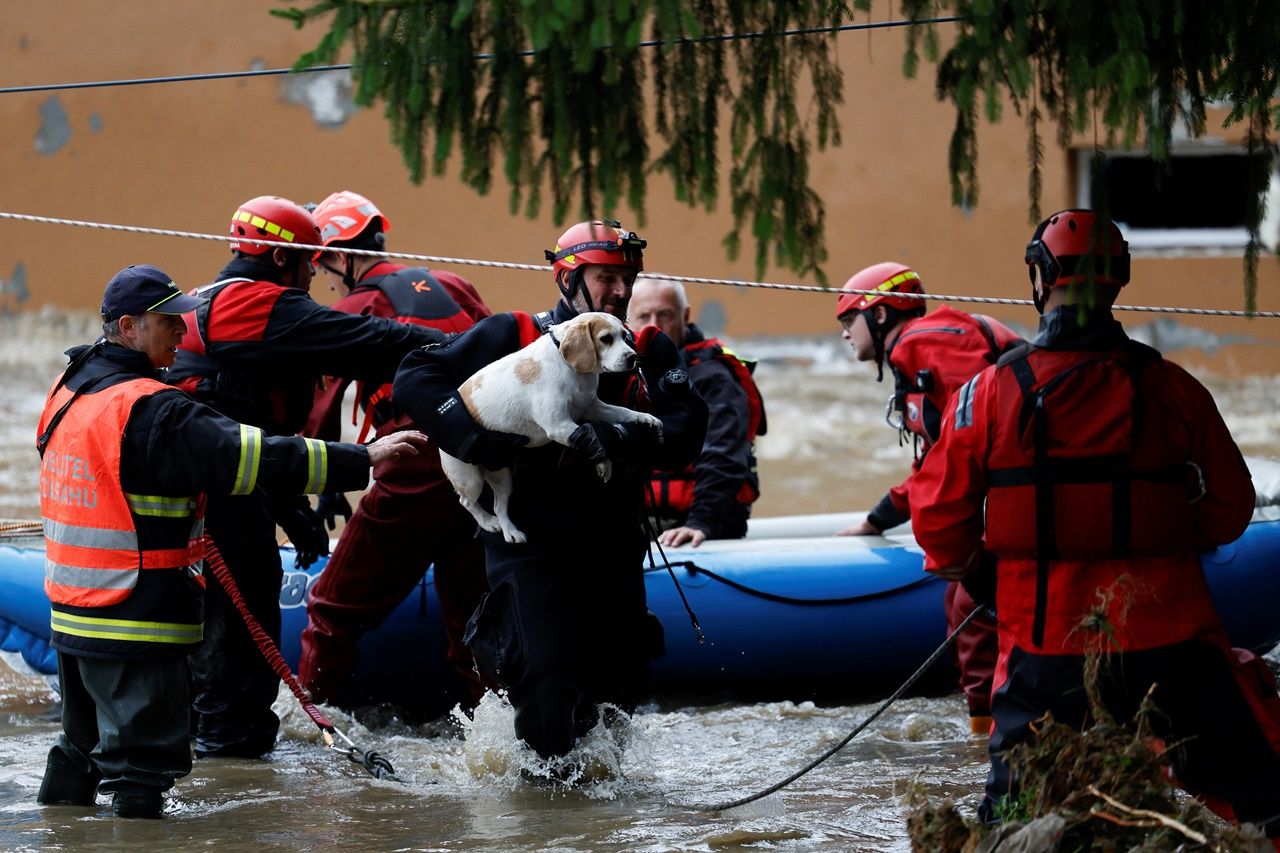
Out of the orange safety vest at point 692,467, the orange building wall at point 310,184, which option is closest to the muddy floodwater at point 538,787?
the orange safety vest at point 692,467

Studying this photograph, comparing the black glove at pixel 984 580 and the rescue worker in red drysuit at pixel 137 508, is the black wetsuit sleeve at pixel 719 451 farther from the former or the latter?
the black glove at pixel 984 580

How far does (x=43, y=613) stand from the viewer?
6.77 metres

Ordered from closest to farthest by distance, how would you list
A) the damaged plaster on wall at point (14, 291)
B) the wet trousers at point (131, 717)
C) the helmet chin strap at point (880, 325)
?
the wet trousers at point (131, 717) → the helmet chin strap at point (880, 325) → the damaged plaster on wall at point (14, 291)

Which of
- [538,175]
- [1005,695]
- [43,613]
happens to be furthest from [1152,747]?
[43,613]

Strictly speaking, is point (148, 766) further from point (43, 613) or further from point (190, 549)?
point (43, 613)

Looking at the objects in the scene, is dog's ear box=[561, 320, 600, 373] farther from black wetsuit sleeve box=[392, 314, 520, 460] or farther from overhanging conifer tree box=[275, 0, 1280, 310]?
overhanging conifer tree box=[275, 0, 1280, 310]

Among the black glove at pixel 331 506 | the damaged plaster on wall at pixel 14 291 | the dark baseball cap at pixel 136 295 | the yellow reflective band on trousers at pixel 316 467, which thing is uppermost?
the damaged plaster on wall at pixel 14 291

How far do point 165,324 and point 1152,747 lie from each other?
302 cm

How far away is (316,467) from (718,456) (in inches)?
104

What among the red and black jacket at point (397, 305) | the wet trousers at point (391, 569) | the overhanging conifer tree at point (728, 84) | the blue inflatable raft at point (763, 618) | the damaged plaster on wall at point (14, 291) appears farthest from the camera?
the damaged plaster on wall at point (14, 291)

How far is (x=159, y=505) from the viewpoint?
15.1 feet

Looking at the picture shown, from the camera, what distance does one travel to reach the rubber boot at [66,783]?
481 cm

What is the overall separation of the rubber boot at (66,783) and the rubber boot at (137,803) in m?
0.18

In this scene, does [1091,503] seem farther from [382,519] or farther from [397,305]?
[397,305]
